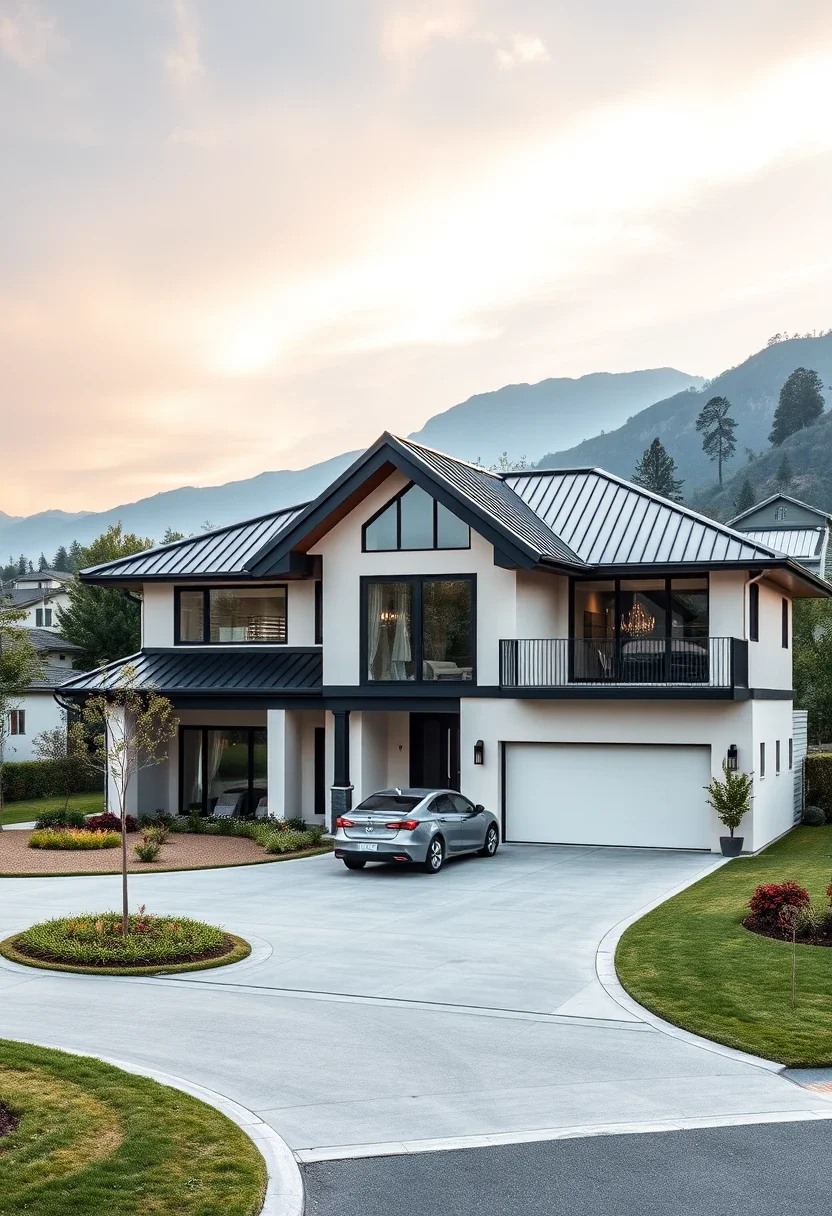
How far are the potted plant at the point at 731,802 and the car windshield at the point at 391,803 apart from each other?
662cm

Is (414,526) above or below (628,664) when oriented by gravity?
above

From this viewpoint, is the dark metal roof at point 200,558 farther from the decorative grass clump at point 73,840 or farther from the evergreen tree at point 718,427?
the evergreen tree at point 718,427

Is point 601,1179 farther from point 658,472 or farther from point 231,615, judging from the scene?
point 658,472

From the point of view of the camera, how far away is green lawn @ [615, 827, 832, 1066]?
431 inches

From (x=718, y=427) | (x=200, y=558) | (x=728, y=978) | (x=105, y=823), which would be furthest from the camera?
(x=718, y=427)

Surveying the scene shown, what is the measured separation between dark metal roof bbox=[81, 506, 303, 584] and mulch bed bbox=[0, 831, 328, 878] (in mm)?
6722

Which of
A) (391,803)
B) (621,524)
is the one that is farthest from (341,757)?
(621,524)

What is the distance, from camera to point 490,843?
Answer: 24.8 m

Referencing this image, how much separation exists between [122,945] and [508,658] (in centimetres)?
1352

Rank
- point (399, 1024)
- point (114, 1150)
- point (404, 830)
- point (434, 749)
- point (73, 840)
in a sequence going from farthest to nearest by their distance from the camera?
point (434, 749), point (73, 840), point (404, 830), point (399, 1024), point (114, 1150)

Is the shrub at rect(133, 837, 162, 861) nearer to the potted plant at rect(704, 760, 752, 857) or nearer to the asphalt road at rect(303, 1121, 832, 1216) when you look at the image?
the potted plant at rect(704, 760, 752, 857)

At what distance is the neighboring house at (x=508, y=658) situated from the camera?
2577 cm

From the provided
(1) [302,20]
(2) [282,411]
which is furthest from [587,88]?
(2) [282,411]

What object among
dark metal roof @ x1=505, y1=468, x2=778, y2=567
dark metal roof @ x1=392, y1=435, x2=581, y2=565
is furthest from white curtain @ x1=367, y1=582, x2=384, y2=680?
dark metal roof @ x1=505, y1=468, x2=778, y2=567
